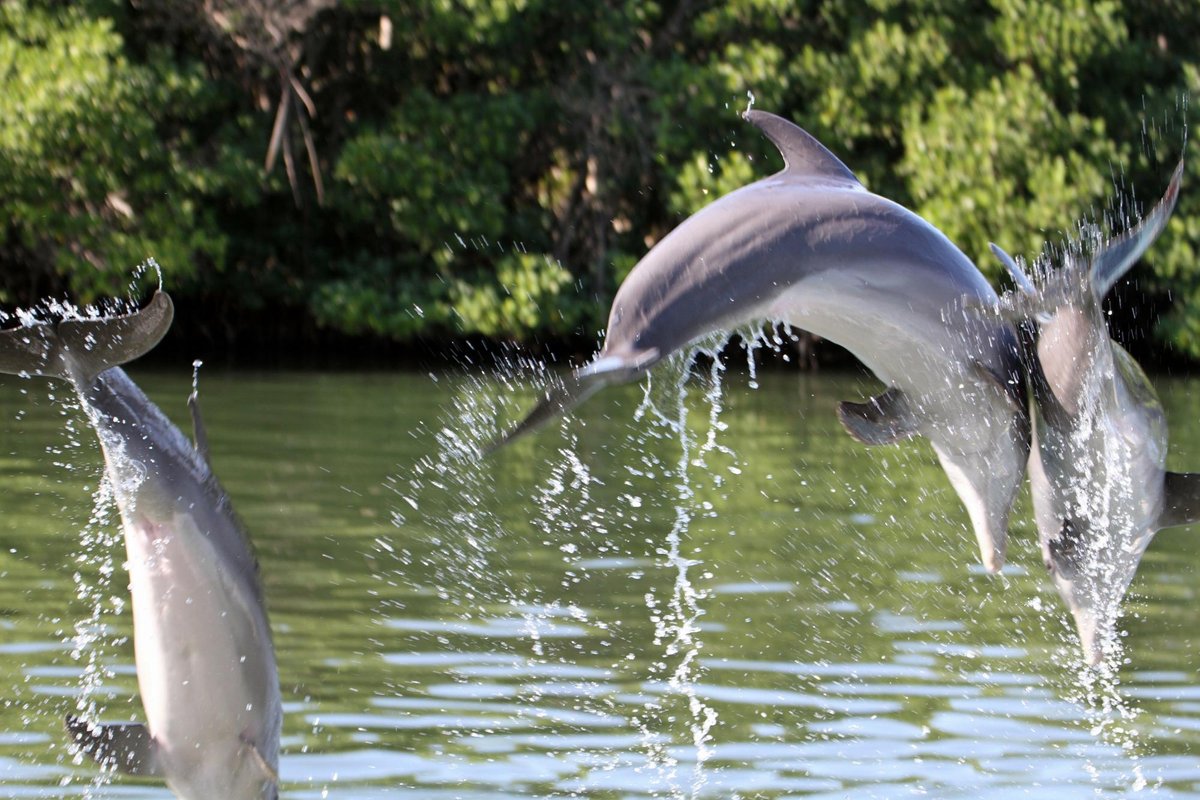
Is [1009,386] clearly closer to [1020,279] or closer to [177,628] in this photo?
[1020,279]

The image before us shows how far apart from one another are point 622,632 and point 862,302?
4.00m

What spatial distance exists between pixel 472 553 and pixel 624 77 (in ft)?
47.9

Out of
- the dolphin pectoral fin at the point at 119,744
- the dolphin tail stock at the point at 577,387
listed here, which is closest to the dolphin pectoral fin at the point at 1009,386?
the dolphin tail stock at the point at 577,387

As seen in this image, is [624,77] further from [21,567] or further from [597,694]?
[597,694]

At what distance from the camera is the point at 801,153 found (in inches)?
237

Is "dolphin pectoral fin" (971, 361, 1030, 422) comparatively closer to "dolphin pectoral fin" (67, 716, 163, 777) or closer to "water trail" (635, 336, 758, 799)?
"water trail" (635, 336, 758, 799)

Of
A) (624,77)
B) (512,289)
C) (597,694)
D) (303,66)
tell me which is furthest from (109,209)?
(597,694)

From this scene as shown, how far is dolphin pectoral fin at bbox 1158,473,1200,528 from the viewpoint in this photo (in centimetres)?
577

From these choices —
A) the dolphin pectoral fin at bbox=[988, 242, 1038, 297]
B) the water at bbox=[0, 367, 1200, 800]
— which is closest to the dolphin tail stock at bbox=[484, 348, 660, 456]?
the dolphin pectoral fin at bbox=[988, 242, 1038, 297]

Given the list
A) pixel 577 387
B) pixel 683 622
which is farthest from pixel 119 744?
pixel 683 622

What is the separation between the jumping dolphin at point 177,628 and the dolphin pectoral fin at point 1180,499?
2686 millimetres

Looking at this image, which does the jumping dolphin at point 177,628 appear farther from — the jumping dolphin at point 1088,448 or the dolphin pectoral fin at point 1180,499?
the dolphin pectoral fin at point 1180,499

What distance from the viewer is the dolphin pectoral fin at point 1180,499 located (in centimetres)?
577

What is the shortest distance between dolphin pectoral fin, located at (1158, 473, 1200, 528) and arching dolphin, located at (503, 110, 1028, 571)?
0.43 meters
